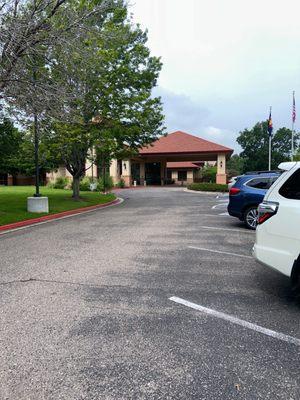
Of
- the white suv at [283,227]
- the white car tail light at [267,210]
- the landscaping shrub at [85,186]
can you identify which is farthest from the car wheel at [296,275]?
the landscaping shrub at [85,186]

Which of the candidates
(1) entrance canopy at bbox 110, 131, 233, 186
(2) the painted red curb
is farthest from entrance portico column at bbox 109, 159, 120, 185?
(2) the painted red curb

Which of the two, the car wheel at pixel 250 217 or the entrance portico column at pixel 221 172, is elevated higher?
the entrance portico column at pixel 221 172

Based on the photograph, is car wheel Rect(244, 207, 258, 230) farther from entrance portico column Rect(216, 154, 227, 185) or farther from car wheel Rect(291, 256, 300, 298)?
entrance portico column Rect(216, 154, 227, 185)

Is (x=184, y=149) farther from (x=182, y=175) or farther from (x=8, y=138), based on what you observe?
(x=8, y=138)

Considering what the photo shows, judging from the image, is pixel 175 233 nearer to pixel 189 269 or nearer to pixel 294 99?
pixel 189 269

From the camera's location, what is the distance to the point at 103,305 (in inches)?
182

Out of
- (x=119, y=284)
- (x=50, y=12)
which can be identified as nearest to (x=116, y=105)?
(x=50, y=12)

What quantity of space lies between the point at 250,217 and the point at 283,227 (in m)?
6.92

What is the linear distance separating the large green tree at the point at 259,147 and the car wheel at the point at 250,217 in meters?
63.3

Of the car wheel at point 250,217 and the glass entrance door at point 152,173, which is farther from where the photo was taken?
the glass entrance door at point 152,173

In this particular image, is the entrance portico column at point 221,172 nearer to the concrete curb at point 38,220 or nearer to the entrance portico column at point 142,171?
the entrance portico column at point 142,171

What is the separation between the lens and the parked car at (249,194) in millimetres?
11094

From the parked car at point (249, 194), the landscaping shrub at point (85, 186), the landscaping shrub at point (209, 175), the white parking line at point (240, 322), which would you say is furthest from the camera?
the landscaping shrub at point (209, 175)

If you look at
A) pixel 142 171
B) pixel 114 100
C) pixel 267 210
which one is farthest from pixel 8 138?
pixel 142 171
